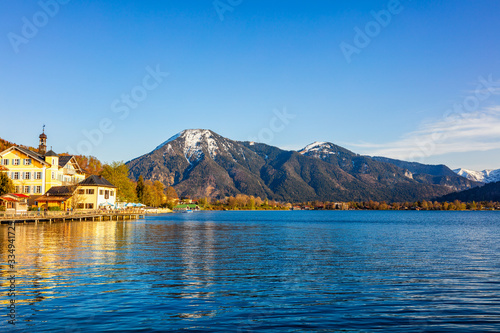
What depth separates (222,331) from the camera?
44.7 ft

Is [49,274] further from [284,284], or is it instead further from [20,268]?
[284,284]

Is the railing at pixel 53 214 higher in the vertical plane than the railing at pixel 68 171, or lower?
lower

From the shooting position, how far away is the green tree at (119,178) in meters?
121

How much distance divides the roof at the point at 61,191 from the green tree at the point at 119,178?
3045 centimetres

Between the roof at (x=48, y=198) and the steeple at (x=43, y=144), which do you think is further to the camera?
the steeple at (x=43, y=144)

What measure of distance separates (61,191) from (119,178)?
35998mm

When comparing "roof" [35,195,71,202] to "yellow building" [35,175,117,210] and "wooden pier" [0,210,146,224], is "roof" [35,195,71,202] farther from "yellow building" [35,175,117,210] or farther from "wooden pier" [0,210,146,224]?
"wooden pier" [0,210,146,224]

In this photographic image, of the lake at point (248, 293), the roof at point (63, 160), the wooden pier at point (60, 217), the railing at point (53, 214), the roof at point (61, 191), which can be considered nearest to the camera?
the lake at point (248, 293)

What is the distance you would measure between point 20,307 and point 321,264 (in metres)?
20.1

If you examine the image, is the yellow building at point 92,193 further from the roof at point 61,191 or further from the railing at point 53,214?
the roof at point 61,191

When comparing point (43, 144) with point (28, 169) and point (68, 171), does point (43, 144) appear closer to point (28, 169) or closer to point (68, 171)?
point (68, 171)

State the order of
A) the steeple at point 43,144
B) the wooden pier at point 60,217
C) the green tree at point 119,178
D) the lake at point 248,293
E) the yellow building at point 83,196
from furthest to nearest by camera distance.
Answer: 1. the green tree at point 119,178
2. the steeple at point 43,144
3. the yellow building at point 83,196
4. the wooden pier at point 60,217
5. the lake at point 248,293

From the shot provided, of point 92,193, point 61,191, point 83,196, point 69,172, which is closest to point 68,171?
point 69,172

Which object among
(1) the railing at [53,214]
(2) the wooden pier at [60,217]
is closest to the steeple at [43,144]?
(1) the railing at [53,214]
